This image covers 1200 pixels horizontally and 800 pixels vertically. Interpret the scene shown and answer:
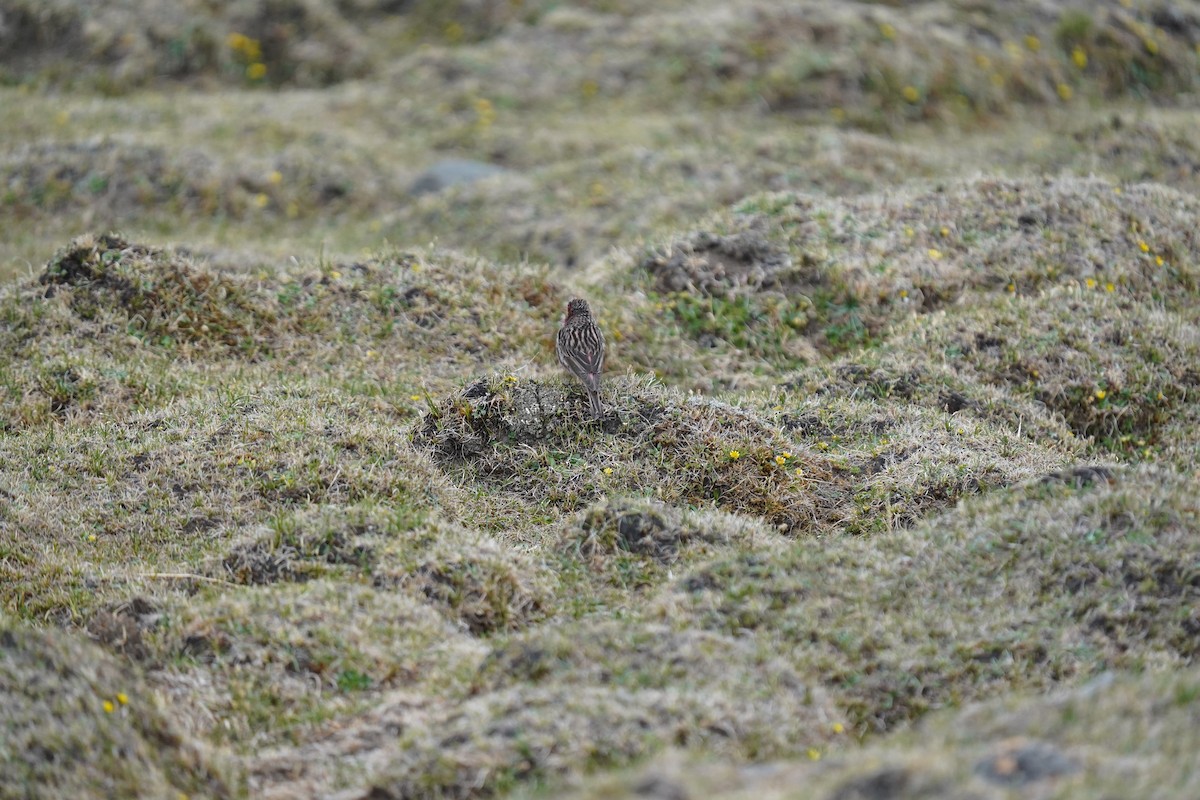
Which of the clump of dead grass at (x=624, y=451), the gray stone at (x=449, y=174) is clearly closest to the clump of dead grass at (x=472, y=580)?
the clump of dead grass at (x=624, y=451)

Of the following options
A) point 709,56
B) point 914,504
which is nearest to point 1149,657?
point 914,504

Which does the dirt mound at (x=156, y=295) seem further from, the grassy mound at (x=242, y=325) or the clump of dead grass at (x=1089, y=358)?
the clump of dead grass at (x=1089, y=358)

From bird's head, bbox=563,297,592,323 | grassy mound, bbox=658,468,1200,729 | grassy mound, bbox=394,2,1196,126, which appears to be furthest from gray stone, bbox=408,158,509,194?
grassy mound, bbox=658,468,1200,729

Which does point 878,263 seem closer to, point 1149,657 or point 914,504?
point 914,504

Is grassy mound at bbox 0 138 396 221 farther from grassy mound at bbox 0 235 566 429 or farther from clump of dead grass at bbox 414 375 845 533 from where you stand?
clump of dead grass at bbox 414 375 845 533

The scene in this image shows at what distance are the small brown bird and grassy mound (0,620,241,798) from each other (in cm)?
343

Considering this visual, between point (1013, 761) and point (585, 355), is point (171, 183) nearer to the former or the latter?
point (585, 355)

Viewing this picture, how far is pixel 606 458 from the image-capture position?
8.08m

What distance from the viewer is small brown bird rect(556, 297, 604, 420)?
324 inches

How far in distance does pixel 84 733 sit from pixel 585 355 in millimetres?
3957

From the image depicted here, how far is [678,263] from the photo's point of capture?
11070 mm

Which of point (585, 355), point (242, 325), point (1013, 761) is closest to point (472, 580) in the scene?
point (585, 355)

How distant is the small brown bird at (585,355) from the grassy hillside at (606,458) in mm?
189

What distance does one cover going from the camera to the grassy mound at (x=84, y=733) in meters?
5.11
